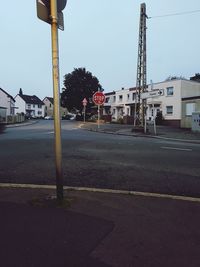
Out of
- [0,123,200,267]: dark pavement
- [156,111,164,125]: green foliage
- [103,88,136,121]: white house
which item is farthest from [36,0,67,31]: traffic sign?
[103,88,136,121]: white house

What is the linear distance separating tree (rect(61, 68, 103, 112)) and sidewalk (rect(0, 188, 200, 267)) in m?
65.8

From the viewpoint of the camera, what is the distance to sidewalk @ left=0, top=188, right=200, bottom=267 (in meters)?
3.42

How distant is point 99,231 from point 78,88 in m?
70.0

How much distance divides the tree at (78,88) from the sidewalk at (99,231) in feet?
216

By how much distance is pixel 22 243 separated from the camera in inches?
146

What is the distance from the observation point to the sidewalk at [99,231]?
342cm

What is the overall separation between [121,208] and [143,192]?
48.8 inches

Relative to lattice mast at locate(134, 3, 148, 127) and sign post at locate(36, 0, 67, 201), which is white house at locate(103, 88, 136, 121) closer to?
lattice mast at locate(134, 3, 148, 127)

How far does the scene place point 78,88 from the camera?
7325cm

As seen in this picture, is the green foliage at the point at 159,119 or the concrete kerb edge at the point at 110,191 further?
the green foliage at the point at 159,119

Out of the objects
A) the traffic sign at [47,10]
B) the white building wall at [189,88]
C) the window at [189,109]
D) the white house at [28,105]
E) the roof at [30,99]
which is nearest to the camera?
the traffic sign at [47,10]

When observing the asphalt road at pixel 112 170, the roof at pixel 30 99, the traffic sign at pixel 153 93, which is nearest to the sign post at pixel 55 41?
the asphalt road at pixel 112 170

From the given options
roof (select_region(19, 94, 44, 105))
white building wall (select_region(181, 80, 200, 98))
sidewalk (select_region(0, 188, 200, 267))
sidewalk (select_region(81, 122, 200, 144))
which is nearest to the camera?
sidewalk (select_region(0, 188, 200, 267))

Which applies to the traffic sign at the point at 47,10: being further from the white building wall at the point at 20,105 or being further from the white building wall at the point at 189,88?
the white building wall at the point at 20,105
